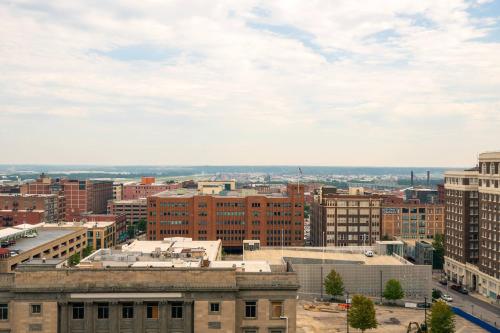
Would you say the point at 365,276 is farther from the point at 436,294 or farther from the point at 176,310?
the point at 176,310

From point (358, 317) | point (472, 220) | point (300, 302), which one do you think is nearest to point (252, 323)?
point (358, 317)

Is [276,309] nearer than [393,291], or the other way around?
[276,309]

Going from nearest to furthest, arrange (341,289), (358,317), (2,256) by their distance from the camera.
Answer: (358,317), (2,256), (341,289)

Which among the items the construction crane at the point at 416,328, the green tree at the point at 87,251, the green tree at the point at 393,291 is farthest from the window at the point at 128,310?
the green tree at the point at 87,251

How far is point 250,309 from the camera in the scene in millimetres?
71312

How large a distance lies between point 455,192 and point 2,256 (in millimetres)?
120288

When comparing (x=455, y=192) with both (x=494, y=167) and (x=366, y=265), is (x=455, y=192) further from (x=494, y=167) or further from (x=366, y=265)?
(x=366, y=265)

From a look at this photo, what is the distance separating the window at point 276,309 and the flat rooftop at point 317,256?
6518 cm

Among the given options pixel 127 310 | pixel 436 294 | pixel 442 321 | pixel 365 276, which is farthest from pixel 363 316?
pixel 127 310

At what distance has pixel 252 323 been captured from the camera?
71000 mm

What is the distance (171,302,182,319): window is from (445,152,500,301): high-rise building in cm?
9301

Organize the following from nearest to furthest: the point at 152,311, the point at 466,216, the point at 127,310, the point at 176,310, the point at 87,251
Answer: the point at 127,310, the point at 152,311, the point at 176,310, the point at 466,216, the point at 87,251

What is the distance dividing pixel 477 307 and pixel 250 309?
80395 millimetres

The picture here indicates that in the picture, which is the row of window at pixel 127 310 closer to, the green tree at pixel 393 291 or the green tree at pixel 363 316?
the green tree at pixel 363 316
